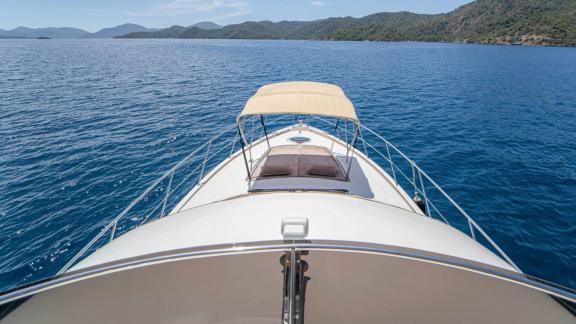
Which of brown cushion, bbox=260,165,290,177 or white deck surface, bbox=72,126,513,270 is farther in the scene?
brown cushion, bbox=260,165,290,177

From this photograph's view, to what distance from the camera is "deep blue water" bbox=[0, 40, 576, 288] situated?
27.7 ft

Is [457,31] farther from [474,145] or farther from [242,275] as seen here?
[242,275]

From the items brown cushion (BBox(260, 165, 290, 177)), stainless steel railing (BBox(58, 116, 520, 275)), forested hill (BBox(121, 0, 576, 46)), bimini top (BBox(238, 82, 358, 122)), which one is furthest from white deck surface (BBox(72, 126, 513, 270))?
forested hill (BBox(121, 0, 576, 46))

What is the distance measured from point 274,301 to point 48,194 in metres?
11.5

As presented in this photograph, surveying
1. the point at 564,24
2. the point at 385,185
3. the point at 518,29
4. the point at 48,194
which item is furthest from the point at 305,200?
the point at 518,29

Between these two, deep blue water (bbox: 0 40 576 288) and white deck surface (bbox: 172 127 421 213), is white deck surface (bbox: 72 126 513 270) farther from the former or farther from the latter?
deep blue water (bbox: 0 40 576 288)

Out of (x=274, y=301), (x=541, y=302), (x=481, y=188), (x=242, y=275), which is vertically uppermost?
(x=541, y=302)

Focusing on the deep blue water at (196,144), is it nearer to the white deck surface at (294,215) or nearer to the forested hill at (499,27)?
the white deck surface at (294,215)

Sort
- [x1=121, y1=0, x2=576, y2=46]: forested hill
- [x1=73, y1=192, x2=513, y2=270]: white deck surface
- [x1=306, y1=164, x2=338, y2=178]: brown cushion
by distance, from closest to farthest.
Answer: [x1=73, y1=192, x2=513, y2=270]: white deck surface, [x1=306, y1=164, x2=338, y2=178]: brown cushion, [x1=121, y1=0, x2=576, y2=46]: forested hill

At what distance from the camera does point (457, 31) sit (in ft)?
561

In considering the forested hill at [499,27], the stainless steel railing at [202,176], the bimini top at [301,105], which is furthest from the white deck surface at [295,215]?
the forested hill at [499,27]

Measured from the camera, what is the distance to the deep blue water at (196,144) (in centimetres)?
845

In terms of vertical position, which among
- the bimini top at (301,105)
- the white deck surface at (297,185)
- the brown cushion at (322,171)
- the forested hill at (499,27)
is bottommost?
the white deck surface at (297,185)

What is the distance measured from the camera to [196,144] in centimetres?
1584
